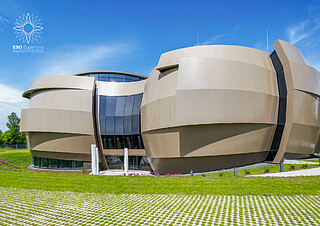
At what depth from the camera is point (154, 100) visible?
84.4 ft

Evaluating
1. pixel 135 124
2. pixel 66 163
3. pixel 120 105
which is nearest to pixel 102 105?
pixel 120 105

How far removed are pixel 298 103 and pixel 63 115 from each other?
31.2 meters

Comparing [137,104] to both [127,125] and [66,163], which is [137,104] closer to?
[127,125]

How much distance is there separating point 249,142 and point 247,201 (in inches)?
570

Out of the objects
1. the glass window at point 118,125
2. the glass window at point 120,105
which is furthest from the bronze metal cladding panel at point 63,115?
the glass window at point 120,105

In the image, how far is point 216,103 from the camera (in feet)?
72.9

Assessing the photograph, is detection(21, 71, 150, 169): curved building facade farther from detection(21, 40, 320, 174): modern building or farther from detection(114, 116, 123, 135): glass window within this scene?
detection(21, 40, 320, 174): modern building

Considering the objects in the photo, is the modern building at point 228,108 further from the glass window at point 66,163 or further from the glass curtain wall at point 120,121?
the glass window at point 66,163

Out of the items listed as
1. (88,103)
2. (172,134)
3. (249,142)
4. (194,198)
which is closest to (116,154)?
(88,103)

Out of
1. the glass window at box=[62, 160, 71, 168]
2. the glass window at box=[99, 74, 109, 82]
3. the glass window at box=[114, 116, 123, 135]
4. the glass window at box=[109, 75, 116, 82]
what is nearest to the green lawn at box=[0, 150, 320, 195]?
the glass window at box=[114, 116, 123, 135]

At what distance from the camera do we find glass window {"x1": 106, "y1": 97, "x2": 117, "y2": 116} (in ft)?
113

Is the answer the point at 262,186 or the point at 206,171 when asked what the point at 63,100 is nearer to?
the point at 206,171

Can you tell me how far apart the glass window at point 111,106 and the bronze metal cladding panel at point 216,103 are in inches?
455

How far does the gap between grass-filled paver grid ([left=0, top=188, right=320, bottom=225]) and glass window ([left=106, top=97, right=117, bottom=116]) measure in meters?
22.5
